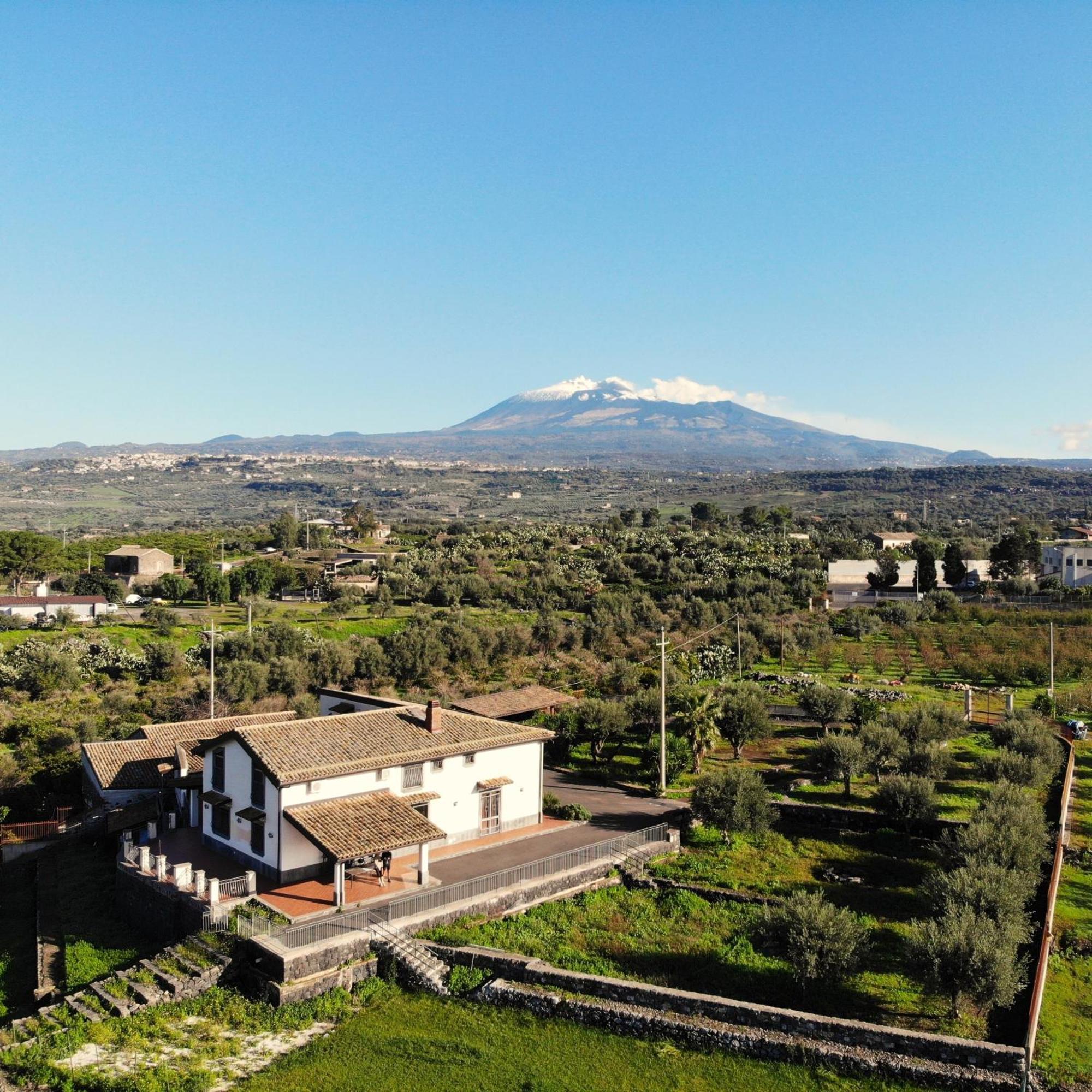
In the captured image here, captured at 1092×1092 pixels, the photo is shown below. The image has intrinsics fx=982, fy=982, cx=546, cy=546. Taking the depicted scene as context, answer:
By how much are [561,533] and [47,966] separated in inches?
3557

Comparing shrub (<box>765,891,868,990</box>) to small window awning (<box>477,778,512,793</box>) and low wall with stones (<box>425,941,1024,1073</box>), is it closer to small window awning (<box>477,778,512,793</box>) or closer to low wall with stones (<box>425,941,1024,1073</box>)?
low wall with stones (<box>425,941,1024,1073</box>)

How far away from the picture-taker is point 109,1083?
49.0ft

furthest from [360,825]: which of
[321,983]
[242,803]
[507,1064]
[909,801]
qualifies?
[909,801]

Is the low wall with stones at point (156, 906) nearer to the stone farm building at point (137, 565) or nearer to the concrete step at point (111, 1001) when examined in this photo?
the concrete step at point (111, 1001)

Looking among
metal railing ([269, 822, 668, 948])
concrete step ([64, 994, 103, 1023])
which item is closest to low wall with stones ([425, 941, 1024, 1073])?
metal railing ([269, 822, 668, 948])

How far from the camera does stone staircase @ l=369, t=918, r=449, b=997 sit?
1894 cm

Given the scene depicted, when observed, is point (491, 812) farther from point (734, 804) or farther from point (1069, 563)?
point (1069, 563)

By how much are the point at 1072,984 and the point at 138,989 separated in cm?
1759

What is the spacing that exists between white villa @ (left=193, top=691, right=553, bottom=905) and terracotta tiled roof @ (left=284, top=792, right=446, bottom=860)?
0.03 meters

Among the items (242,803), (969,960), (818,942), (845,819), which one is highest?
(242,803)

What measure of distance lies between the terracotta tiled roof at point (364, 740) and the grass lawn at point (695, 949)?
4882 millimetres

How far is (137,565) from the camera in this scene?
298ft

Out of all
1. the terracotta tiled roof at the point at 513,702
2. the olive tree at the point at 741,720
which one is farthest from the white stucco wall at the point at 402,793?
the terracotta tiled roof at the point at 513,702

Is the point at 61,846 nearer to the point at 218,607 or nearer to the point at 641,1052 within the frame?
the point at 641,1052
